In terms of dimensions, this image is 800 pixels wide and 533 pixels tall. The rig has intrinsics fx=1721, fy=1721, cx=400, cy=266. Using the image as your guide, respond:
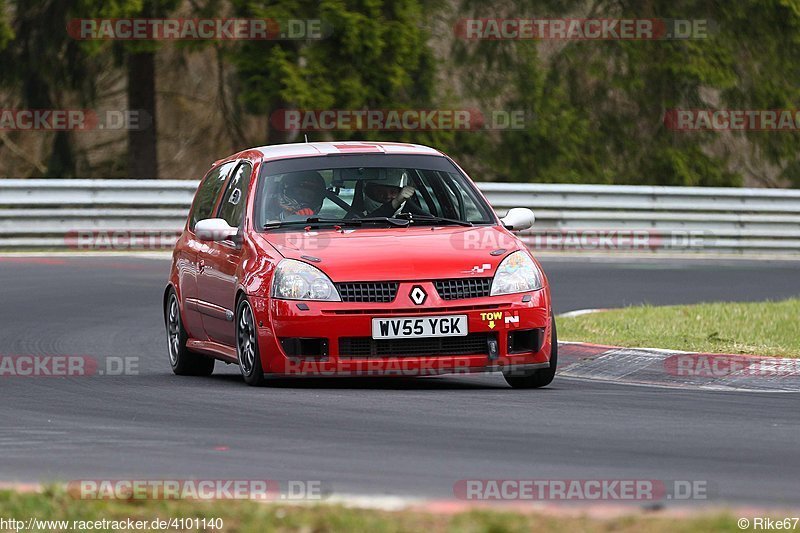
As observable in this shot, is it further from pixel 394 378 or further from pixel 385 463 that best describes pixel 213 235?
pixel 385 463

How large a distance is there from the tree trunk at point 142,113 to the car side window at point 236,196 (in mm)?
17139

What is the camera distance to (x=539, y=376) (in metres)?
10.5

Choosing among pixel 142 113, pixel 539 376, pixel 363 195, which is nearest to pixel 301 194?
pixel 363 195

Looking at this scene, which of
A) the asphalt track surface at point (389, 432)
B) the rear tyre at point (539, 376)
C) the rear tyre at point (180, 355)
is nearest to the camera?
the asphalt track surface at point (389, 432)

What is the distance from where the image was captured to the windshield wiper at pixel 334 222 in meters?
10.8

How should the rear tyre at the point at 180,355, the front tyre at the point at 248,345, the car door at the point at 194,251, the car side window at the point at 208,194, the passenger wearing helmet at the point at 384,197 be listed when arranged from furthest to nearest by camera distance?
the car side window at the point at 208,194
the rear tyre at the point at 180,355
the car door at the point at 194,251
the passenger wearing helmet at the point at 384,197
the front tyre at the point at 248,345

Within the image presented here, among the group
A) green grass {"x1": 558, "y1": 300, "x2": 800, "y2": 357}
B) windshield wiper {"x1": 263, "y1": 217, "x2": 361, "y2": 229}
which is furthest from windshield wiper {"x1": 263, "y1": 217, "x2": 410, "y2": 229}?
green grass {"x1": 558, "y1": 300, "x2": 800, "y2": 357}

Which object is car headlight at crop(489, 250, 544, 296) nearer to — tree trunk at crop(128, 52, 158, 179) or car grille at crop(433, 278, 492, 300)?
car grille at crop(433, 278, 492, 300)

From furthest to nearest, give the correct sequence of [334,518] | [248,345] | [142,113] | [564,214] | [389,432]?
[142,113] → [564,214] → [248,345] → [389,432] → [334,518]

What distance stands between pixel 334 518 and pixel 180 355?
6.57 meters

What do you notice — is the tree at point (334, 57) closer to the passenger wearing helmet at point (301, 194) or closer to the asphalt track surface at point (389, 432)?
the asphalt track surface at point (389, 432)

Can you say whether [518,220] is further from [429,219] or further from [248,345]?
[248,345]

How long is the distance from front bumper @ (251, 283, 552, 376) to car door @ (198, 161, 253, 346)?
0.76 metres

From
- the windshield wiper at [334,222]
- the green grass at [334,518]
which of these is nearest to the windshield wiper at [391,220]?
the windshield wiper at [334,222]
